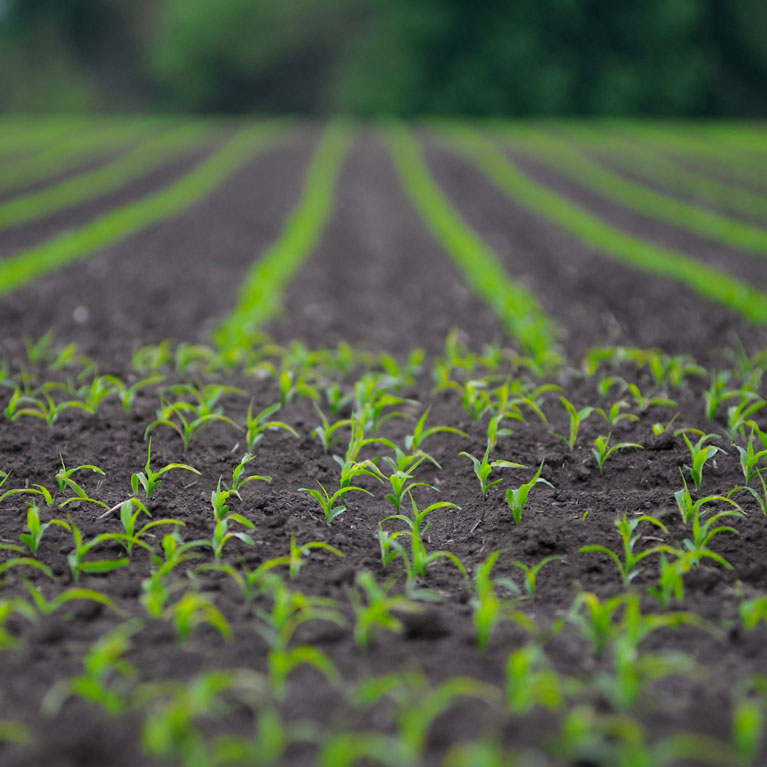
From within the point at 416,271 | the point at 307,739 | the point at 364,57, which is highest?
the point at 364,57

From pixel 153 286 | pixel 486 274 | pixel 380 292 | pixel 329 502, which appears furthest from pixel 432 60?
pixel 329 502

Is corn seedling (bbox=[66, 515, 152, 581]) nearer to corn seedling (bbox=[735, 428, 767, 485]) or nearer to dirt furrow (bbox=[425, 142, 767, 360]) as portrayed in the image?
corn seedling (bbox=[735, 428, 767, 485])

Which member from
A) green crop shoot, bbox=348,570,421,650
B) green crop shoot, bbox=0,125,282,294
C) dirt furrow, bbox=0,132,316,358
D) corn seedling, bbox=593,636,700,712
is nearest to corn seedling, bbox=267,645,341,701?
green crop shoot, bbox=348,570,421,650

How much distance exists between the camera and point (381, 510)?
3660mm

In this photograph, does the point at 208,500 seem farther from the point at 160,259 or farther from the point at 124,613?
the point at 160,259

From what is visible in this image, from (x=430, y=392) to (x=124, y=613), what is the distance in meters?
2.74

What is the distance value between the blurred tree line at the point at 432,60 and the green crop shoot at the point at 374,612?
38154 millimetres

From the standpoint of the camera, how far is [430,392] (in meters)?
5.04

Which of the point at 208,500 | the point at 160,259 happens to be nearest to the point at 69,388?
the point at 208,500

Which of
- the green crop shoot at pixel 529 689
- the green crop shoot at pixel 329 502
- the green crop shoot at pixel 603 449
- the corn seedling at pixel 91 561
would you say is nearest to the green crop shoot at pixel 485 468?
the green crop shoot at pixel 603 449

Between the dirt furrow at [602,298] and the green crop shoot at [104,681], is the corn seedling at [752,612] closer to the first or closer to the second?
the green crop shoot at [104,681]

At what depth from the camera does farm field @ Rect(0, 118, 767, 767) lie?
221 centimetres

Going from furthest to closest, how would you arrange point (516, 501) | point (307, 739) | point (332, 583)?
point (516, 501)
point (332, 583)
point (307, 739)

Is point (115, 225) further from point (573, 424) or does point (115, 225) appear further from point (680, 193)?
point (680, 193)
